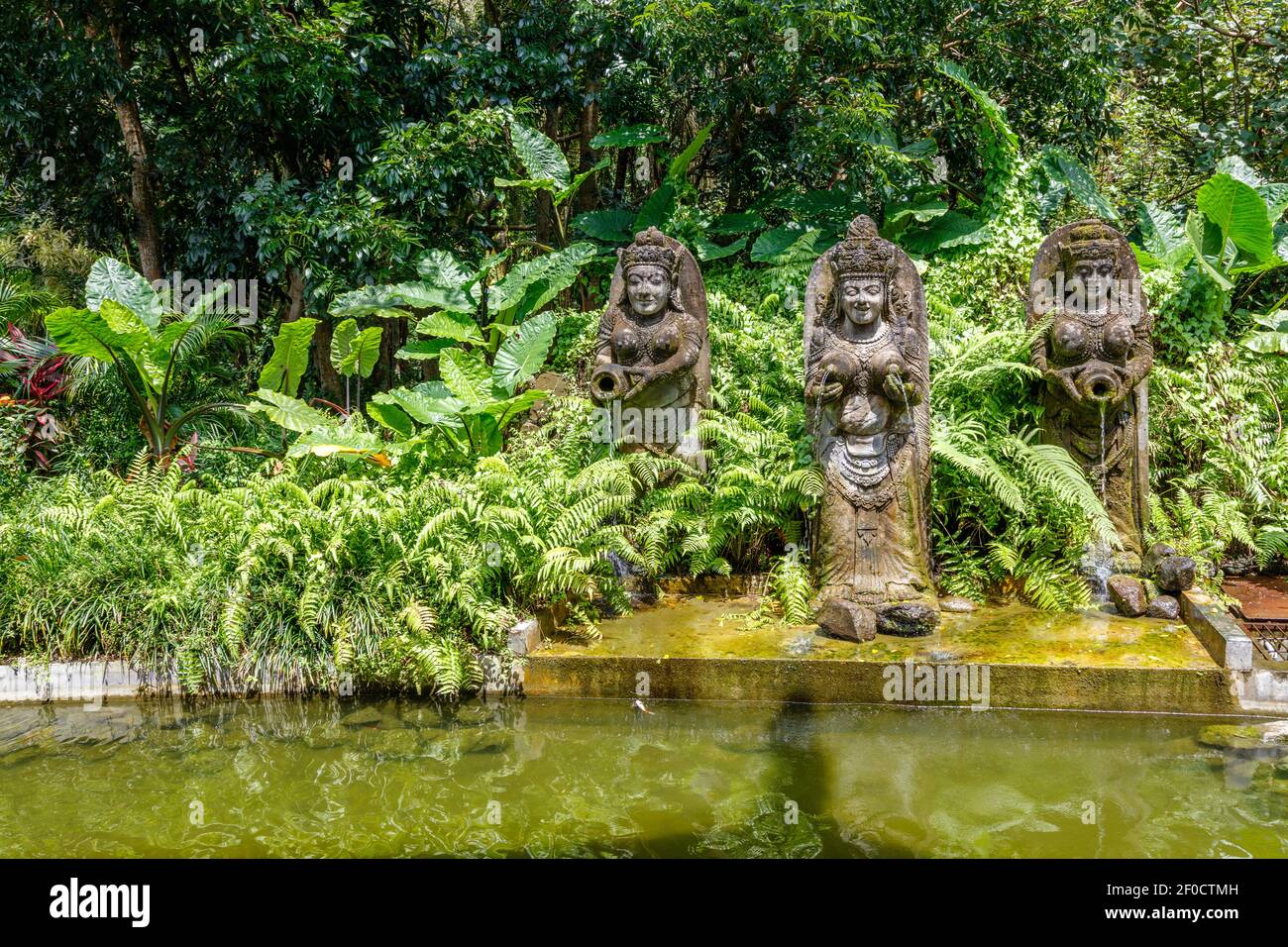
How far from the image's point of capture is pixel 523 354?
738cm

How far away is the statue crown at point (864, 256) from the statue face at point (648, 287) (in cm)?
114

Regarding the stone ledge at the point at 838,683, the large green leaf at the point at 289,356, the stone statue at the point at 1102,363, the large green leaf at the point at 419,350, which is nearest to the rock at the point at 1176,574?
the stone statue at the point at 1102,363

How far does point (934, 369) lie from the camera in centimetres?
692

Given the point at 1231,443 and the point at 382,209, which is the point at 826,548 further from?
the point at 382,209

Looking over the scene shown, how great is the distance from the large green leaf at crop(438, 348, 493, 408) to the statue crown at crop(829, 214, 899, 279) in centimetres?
271

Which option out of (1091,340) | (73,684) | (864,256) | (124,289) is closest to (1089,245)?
(1091,340)

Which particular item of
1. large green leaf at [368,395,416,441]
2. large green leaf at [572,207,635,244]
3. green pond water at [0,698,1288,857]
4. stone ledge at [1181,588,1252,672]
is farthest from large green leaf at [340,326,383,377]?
stone ledge at [1181,588,1252,672]

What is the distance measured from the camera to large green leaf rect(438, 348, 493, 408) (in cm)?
688

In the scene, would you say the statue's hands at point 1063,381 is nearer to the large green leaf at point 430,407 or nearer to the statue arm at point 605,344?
the statue arm at point 605,344

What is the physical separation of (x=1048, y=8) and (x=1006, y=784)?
26.8ft

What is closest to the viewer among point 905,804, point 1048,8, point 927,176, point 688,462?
point 905,804

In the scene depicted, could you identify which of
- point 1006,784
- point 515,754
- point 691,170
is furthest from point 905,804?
point 691,170

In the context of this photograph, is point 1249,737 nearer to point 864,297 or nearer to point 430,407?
point 864,297

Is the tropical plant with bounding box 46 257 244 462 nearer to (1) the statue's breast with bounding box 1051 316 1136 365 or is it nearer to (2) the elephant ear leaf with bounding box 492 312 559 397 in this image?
(2) the elephant ear leaf with bounding box 492 312 559 397
